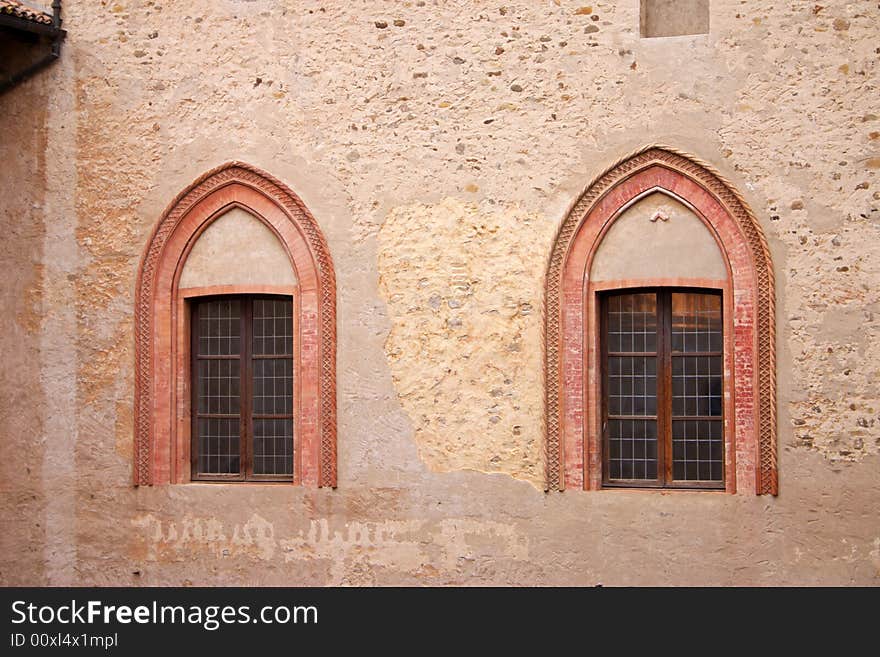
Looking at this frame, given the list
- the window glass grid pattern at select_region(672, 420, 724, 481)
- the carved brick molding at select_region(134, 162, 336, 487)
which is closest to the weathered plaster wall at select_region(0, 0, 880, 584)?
the carved brick molding at select_region(134, 162, 336, 487)

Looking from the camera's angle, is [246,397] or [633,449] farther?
[246,397]

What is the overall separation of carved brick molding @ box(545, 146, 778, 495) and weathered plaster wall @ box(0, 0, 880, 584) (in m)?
0.12

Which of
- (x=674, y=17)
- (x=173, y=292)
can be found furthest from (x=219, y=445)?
(x=674, y=17)

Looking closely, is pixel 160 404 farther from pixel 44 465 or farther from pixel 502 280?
pixel 502 280

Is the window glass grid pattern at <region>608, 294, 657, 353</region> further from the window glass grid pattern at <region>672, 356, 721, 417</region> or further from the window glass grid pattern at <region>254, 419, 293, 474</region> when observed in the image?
the window glass grid pattern at <region>254, 419, 293, 474</region>

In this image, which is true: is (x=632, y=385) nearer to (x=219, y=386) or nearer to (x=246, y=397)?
(x=246, y=397)

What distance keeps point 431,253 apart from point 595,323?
140 centimetres

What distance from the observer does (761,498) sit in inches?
332

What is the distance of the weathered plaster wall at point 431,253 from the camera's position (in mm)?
8367

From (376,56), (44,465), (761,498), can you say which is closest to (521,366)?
(761,498)

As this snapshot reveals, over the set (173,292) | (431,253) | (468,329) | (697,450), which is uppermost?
(431,253)

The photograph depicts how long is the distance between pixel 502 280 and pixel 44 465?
4198 millimetres

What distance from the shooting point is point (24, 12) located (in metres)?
9.48

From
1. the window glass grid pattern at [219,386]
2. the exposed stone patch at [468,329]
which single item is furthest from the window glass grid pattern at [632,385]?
the window glass grid pattern at [219,386]
